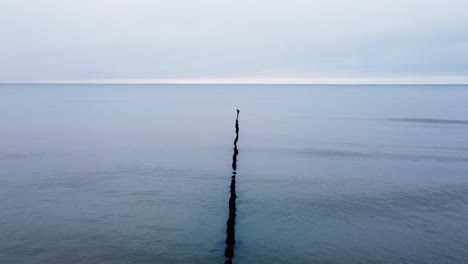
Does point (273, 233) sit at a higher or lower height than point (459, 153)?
lower

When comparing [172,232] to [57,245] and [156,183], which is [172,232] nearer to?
[57,245]

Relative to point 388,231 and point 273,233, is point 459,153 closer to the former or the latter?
point 388,231

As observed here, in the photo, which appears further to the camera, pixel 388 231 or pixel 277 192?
pixel 277 192

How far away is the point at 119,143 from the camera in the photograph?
4853 cm

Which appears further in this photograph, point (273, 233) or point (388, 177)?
point (388, 177)

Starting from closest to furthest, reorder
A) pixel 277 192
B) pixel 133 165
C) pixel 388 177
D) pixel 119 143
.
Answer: pixel 277 192
pixel 388 177
pixel 133 165
pixel 119 143

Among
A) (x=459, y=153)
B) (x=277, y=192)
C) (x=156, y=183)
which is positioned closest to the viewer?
(x=277, y=192)

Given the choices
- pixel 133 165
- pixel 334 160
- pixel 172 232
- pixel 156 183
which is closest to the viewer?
pixel 172 232

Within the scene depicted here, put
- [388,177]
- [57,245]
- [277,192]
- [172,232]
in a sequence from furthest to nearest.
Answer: [388,177] < [277,192] < [172,232] < [57,245]

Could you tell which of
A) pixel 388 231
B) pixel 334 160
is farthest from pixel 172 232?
pixel 334 160

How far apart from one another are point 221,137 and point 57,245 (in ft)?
128

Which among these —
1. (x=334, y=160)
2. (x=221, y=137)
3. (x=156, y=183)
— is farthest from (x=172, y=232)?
(x=221, y=137)

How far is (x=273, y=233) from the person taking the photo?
20.2 meters

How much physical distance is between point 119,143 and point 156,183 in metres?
21.3
